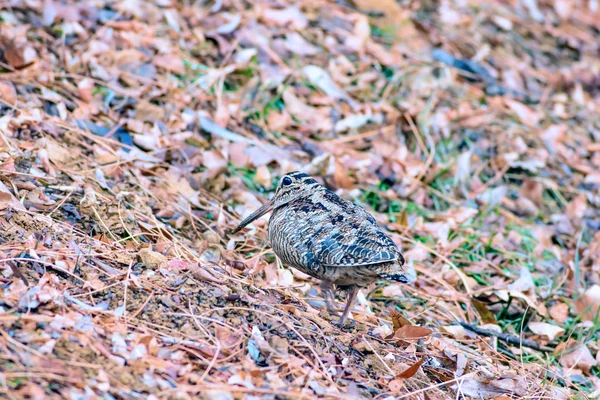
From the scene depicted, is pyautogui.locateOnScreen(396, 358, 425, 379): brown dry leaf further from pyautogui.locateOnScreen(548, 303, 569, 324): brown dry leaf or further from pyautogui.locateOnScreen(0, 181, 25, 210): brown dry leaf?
pyautogui.locateOnScreen(0, 181, 25, 210): brown dry leaf

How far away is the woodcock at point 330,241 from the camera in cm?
452

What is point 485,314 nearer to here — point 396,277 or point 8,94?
point 396,277

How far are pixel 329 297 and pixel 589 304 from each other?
2088 millimetres

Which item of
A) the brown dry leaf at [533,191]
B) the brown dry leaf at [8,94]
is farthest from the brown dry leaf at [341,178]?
the brown dry leaf at [8,94]

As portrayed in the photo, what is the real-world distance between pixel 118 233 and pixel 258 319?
123cm

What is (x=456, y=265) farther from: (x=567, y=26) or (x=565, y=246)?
(x=567, y=26)

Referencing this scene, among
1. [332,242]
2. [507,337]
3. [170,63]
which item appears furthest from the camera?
[170,63]

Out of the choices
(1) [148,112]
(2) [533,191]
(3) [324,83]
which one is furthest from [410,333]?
(3) [324,83]

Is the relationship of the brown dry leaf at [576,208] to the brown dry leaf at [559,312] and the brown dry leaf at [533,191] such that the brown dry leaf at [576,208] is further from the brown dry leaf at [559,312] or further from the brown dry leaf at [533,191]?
the brown dry leaf at [559,312]

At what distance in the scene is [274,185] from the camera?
21.1 feet

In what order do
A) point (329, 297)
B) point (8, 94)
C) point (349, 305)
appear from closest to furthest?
point (349, 305) → point (329, 297) → point (8, 94)

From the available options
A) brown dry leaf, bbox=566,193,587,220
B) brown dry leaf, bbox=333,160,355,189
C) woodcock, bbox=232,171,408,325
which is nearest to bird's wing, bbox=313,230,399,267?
woodcock, bbox=232,171,408,325

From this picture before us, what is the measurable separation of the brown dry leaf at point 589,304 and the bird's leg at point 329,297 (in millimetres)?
1950

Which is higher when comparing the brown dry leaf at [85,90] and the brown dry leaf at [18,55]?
the brown dry leaf at [18,55]
